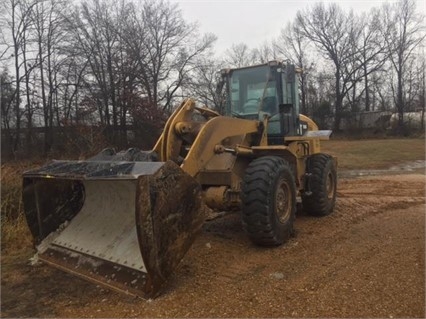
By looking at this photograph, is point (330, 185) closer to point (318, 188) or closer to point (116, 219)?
point (318, 188)

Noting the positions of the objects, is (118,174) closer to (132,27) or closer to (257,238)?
(257,238)

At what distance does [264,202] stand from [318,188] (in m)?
2.59

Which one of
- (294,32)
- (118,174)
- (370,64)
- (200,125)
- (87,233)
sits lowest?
(87,233)

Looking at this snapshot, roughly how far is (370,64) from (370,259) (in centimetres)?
4591

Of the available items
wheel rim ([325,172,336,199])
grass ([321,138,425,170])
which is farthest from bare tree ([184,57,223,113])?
wheel rim ([325,172,336,199])

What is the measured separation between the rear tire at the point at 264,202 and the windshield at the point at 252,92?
154cm

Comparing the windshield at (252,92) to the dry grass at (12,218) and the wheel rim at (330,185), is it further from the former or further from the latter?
the dry grass at (12,218)

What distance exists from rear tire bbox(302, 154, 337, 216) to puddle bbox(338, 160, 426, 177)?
30.9 feet

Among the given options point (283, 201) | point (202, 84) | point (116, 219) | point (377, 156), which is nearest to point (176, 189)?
point (116, 219)

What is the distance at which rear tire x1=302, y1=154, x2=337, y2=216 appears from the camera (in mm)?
7520

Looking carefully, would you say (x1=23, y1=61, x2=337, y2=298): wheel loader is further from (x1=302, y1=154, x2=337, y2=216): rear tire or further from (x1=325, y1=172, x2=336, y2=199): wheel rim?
(x1=325, y1=172, x2=336, y2=199): wheel rim

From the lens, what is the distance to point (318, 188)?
296 inches

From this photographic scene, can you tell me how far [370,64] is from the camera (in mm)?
46969

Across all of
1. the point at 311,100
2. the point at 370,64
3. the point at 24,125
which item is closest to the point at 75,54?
the point at 24,125
